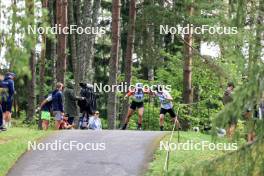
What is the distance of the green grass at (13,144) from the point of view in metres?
12.2

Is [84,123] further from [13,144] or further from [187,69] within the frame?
[187,69]

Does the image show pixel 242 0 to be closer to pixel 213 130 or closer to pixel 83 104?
pixel 213 130

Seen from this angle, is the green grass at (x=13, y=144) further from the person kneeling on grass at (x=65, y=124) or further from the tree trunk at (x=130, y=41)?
the tree trunk at (x=130, y=41)

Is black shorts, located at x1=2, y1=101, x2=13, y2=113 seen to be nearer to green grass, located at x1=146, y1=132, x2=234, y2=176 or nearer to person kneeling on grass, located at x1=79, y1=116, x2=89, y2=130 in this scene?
person kneeling on grass, located at x1=79, y1=116, x2=89, y2=130

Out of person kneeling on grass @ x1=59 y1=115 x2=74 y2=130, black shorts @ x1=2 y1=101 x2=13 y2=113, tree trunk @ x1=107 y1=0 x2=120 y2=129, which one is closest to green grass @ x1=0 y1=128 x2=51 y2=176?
black shorts @ x1=2 y1=101 x2=13 y2=113

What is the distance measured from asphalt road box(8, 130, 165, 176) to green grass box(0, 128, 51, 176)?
0.16 m

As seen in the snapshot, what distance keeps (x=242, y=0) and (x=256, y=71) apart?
3.30 ft

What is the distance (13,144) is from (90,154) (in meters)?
1.99

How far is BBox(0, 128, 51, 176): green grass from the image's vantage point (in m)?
12.2

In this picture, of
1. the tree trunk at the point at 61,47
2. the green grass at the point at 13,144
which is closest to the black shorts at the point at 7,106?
the green grass at the point at 13,144

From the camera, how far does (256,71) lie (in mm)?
4812

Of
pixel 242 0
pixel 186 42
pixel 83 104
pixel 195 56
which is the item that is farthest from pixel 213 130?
pixel 195 56

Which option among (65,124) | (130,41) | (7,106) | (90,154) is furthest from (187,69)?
(90,154)

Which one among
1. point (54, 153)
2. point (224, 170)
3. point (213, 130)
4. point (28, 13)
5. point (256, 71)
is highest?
point (28, 13)
